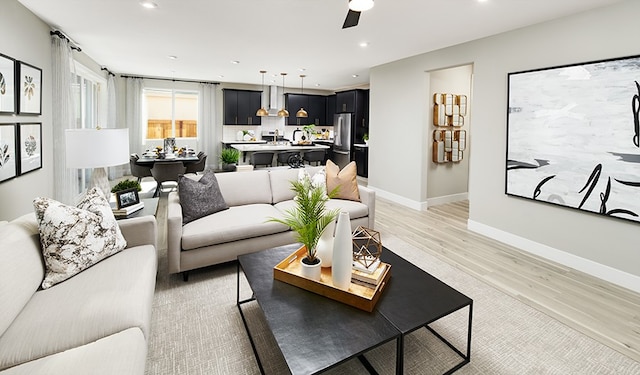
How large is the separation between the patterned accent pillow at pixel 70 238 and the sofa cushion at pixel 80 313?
0.06 metres

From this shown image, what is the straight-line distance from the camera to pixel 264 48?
4852mm

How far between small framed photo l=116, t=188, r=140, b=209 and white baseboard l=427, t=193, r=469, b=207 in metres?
4.44

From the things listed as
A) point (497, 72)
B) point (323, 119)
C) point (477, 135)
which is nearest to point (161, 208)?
point (477, 135)

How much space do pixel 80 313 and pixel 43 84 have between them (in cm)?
345

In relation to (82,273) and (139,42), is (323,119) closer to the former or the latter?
(139,42)

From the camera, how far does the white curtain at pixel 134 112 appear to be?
8.13 m

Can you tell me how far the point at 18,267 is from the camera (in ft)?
5.24

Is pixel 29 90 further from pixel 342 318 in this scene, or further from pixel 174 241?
pixel 342 318

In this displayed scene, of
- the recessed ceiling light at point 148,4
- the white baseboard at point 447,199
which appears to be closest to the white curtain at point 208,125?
the recessed ceiling light at point 148,4

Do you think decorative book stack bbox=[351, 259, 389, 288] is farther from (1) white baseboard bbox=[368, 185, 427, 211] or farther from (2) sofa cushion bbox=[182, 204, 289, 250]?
(1) white baseboard bbox=[368, 185, 427, 211]

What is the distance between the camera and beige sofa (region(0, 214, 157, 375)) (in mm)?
1263

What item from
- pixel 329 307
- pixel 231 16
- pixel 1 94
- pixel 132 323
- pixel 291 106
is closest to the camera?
pixel 132 323

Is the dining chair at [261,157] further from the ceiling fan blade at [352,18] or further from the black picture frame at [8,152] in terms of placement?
the ceiling fan blade at [352,18]

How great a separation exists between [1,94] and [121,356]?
283 cm
